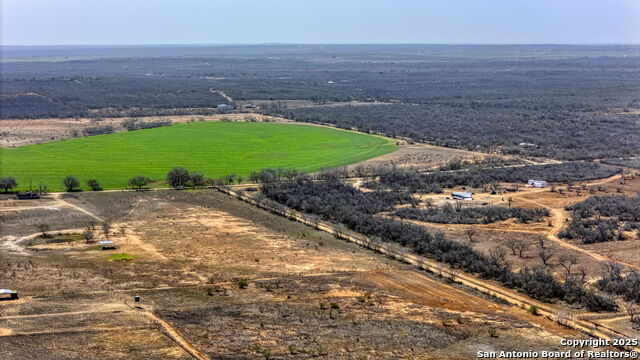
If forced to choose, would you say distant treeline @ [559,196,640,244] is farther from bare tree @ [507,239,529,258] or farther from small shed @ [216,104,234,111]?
small shed @ [216,104,234,111]

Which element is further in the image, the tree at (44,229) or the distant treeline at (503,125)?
the distant treeline at (503,125)

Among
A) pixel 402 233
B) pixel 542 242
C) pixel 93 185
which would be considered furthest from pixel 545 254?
pixel 93 185

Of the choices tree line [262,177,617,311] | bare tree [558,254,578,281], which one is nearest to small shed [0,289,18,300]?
tree line [262,177,617,311]

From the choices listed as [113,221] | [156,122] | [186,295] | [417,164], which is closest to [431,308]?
[186,295]

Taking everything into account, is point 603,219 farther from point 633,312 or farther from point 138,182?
point 138,182

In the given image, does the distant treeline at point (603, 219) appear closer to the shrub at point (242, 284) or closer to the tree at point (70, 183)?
the shrub at point (242, 284)

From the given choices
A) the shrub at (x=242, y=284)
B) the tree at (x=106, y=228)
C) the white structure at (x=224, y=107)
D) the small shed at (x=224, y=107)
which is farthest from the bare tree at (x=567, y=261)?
the white structure at (x=224, y=107)
